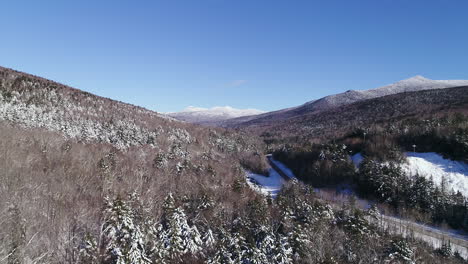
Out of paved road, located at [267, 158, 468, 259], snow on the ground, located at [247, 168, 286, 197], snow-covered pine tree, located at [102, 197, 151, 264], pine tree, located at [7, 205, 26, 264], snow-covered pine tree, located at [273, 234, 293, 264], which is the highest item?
pine tree, located at [7, 205, 26, 264]

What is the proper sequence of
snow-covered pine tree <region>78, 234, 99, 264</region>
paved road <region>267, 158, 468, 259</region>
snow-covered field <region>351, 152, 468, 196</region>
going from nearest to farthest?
1. snow-covered pine tree <region>78, 234, 99, 264</region>
2. paved road <region>267, 158, 468, 259</region>
3. snow-covered field <region>351, 152, 468, 196</region>

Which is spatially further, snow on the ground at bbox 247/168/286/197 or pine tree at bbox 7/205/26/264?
snow on the ground at bbox 247/168/286/197

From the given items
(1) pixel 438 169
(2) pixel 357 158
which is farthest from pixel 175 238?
(2) pixel 357 158

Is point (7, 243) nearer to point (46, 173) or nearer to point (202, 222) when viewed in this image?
point (46, 173)

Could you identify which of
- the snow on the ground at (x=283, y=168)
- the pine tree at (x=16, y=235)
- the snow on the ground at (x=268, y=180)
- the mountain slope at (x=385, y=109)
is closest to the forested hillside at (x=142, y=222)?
the pine tree at (x=16, y=235)

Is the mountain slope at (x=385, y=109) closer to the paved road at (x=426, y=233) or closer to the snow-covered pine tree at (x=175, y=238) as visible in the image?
the paved road at (x=426, y=233)

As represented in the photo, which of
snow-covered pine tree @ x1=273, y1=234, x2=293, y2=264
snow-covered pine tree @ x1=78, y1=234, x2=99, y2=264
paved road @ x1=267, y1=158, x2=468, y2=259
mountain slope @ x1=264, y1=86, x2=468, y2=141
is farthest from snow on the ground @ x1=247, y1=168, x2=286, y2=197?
snow-covered pine tree @ x1=78, y1=234, x2=99, y2=264

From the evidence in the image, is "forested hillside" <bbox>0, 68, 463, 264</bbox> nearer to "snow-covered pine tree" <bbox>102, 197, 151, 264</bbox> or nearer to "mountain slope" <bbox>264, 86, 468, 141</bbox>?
"snow-covered pine tree" <bbox>102, 197, 151, 264</bbox>
